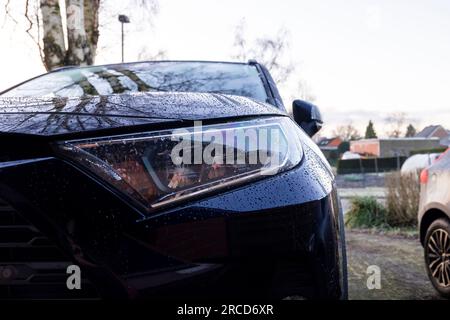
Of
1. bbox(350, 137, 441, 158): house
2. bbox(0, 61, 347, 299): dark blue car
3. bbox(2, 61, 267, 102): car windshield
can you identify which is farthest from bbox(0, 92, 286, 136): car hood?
bbox(350, 137, 441, 158): house

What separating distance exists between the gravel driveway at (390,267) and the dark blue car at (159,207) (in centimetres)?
247

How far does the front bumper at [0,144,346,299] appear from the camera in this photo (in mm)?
1130

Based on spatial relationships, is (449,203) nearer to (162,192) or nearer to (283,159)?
(283,159)

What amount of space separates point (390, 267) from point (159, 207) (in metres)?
4.61

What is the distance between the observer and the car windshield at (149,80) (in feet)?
7.92

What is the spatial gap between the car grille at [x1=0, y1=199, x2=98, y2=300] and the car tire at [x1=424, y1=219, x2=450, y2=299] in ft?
10.7

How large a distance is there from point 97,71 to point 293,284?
6.65 ft

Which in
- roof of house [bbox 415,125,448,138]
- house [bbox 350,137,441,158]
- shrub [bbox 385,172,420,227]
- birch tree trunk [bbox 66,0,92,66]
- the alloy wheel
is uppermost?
birch tree trunk [bbox 66,0,92,66]

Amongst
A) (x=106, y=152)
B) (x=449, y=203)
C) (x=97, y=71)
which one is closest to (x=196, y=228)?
(x=106, y=152)

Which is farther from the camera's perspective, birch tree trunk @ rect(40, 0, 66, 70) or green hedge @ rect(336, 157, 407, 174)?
green hedge @ rect(336, 157, 407, 174)

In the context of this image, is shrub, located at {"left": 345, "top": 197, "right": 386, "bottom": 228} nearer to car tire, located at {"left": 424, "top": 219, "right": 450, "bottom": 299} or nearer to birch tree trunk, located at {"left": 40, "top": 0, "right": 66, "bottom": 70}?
car tire, located at {"left": 424, "top": 219, "right": 450, "bottom": 299}

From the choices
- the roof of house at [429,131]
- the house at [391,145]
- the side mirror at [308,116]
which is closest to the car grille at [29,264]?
the side mirror at [308,116]

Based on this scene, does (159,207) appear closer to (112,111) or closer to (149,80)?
(112,111)

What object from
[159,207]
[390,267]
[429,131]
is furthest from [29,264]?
[429,131]
